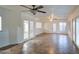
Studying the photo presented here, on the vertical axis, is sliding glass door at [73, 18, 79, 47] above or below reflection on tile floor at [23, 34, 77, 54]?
above

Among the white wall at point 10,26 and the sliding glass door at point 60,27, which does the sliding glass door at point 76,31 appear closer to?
the sliding glass door at point 60,27

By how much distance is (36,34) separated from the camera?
180 centimetres

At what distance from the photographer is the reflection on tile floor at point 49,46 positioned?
1.63 m

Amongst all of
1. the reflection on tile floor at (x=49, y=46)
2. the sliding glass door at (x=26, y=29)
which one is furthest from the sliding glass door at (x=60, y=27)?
the sliding glass door at (x=26, y=29)

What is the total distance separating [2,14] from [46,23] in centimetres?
63

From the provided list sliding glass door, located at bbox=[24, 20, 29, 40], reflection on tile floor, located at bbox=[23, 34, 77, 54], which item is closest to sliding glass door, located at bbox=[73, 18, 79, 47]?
reflection on tile floor, located at bbox=[23, 34, 77, 54]

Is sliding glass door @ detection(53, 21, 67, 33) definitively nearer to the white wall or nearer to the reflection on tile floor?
the reflection on tile floor

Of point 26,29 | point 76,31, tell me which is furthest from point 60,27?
point 26,29

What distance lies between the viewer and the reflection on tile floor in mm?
1633

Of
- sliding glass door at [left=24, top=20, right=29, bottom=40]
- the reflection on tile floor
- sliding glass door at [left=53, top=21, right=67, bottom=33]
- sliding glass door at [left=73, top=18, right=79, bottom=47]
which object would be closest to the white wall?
sliding glass door at [left=24, top=20, right=29, bottom=40]

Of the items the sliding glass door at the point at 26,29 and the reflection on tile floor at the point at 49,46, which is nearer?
the reflection on tile floor at the point at 49,46

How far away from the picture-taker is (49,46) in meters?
1.66

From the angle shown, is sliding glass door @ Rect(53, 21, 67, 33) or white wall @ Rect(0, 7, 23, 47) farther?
sliding glass door @ Rect(53, 21, 67, 33)
